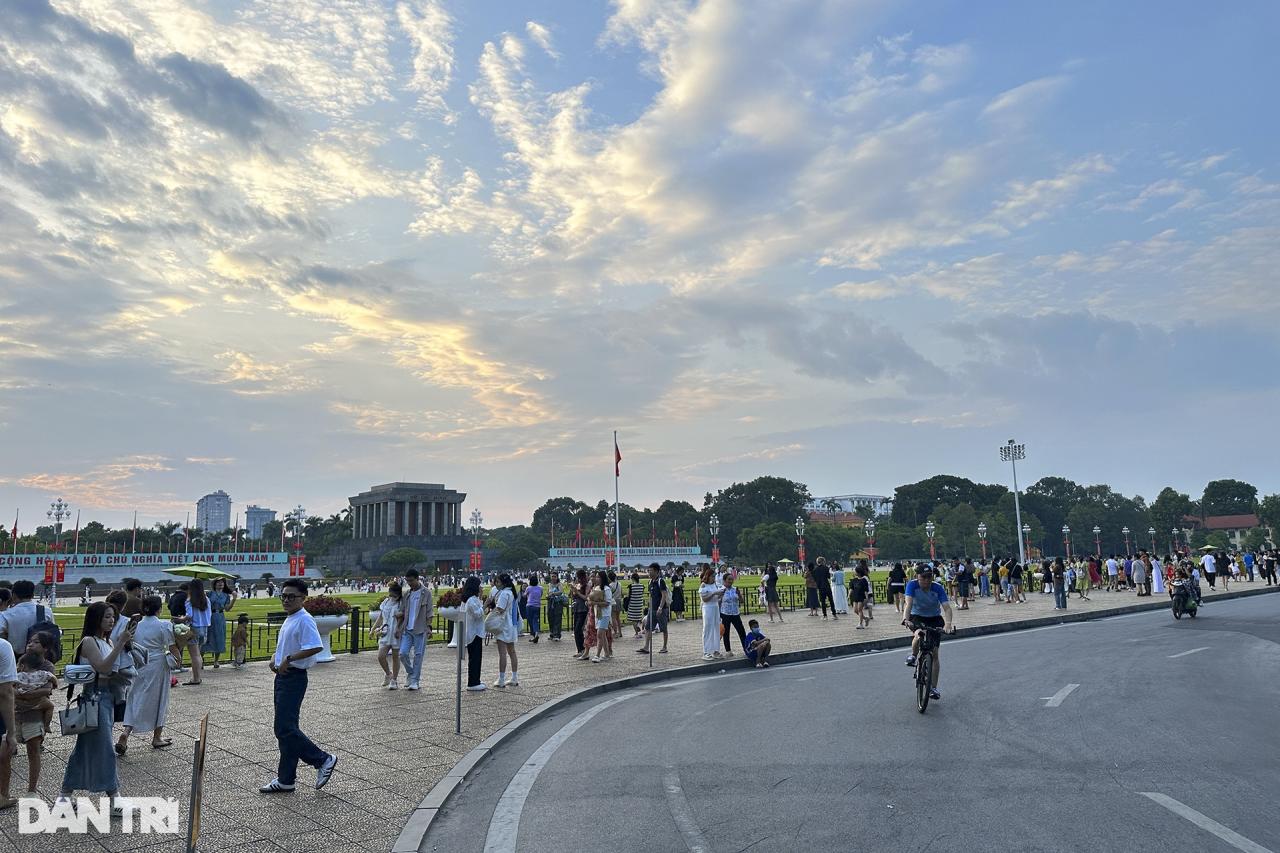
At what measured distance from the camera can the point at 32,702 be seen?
7.34m

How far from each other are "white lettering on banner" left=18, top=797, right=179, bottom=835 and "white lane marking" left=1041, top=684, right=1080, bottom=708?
1067 centimetres

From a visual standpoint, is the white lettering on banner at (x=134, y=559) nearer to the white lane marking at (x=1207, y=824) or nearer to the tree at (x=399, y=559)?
the tree at (x=399, y=559)

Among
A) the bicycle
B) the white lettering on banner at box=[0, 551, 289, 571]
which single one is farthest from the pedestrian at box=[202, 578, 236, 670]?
the white lettering on banner at box=[0, 551, 289, 571]

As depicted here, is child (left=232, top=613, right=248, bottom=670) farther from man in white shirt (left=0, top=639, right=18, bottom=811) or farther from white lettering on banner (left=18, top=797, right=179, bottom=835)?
man in white shirt (left=0, top=639, right=18, bottom=811)

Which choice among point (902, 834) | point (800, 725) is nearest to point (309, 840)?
point (902, 834)

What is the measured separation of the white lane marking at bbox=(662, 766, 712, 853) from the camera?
609cm

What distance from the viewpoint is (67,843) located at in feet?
20.6

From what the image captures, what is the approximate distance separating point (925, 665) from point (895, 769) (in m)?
3.63

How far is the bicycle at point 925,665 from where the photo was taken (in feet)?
37.0

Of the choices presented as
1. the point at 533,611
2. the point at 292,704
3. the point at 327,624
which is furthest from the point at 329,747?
the point at 533,611

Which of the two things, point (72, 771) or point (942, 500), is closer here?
point (72, 771)

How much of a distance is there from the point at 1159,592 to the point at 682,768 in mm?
37137

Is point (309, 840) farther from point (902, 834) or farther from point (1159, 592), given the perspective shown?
point (1159, 592)

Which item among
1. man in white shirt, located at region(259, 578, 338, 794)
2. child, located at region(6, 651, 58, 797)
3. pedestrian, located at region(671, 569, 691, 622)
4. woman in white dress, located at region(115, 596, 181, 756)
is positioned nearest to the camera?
child, located at region(6, 651, 58, 797)
